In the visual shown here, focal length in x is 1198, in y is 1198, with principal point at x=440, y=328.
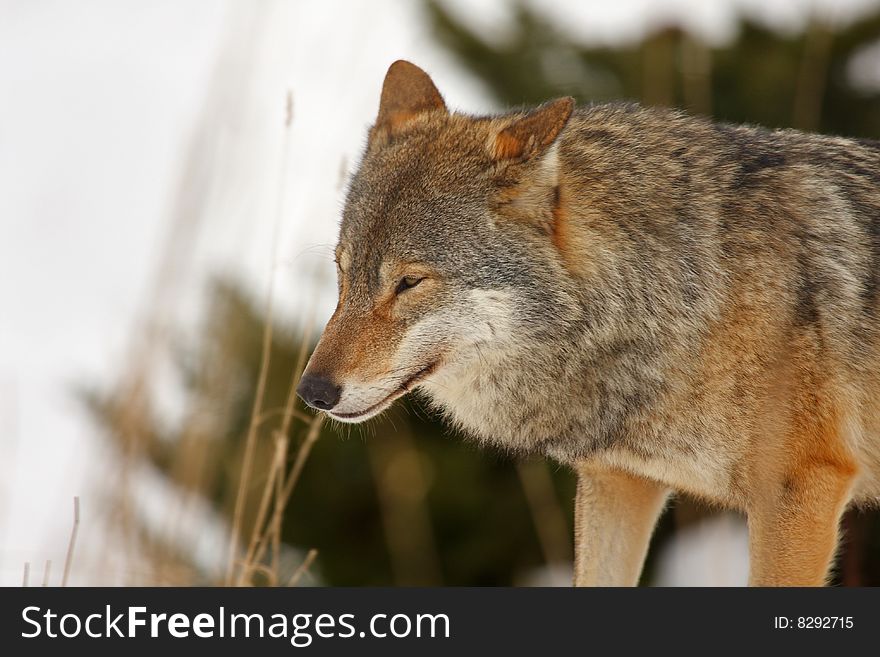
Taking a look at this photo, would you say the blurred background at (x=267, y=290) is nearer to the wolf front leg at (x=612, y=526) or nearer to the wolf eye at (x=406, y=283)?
the wolf eye at (x=406, y=283)

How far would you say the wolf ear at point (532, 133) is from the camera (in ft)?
10.9

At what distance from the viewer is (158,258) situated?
15.2 feet

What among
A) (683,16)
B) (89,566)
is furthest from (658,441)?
(683,16)

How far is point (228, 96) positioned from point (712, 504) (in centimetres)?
246

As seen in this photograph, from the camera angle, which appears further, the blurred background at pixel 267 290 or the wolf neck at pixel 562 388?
the blurred background at pixel 267 290

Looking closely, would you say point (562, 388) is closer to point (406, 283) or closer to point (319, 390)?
point (406, 283)

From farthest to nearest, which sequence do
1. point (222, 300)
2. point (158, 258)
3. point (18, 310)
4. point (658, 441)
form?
point (18, 310) → point (222, 300) → point (158, 258) → point (658, 441)

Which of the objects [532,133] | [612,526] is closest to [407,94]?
[532,133]

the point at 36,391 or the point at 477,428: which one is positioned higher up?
the point at 477,428

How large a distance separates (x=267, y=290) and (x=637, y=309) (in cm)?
501

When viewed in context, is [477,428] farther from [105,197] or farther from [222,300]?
[105,197]

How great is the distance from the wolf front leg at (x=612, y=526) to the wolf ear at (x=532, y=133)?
1.06 meters

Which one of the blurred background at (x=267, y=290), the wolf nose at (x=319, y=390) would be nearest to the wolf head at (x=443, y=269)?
the wolf nose at (x=319, y=390)

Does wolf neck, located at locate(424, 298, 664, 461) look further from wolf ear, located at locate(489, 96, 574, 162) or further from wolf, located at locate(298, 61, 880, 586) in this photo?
wolf ear, located at locate(489, 96, 574, 162)
